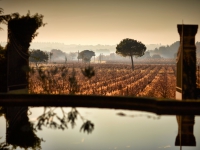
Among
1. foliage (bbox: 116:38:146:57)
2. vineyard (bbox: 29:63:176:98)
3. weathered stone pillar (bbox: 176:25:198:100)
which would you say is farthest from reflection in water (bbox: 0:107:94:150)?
foliage (bbox: 116:38:146:57)

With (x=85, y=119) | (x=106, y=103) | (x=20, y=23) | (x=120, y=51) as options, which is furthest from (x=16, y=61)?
(x=120, y=51)

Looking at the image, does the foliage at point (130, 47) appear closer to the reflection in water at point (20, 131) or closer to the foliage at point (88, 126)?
the reflection in water at point (20, 131)

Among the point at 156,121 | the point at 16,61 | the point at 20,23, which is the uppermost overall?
the point at 20,23

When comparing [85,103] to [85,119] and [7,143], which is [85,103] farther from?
[7,143]

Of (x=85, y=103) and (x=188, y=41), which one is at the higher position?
(x=188, y=41)

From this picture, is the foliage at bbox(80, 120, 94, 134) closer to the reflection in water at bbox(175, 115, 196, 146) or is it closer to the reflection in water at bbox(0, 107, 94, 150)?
the reflection in water at bbox(0, 107, 94, 150)

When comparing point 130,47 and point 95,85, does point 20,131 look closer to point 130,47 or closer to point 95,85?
point 95,85

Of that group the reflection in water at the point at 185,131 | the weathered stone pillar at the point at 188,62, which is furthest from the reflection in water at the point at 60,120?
the weathered stone pillar at the point at 188,62

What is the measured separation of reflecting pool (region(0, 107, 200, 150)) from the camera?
8.45 metres

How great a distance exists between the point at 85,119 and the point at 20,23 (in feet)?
32.2

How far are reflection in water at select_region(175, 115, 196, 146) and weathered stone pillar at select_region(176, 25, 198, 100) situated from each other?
3601 millimetres

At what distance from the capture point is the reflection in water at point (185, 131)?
8.99 metres

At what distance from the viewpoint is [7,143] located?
27.9 ft

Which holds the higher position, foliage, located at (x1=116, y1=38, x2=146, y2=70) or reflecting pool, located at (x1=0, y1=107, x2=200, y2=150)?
foliage, located at (x1=116, y1=38, x2=146, y2=70)
